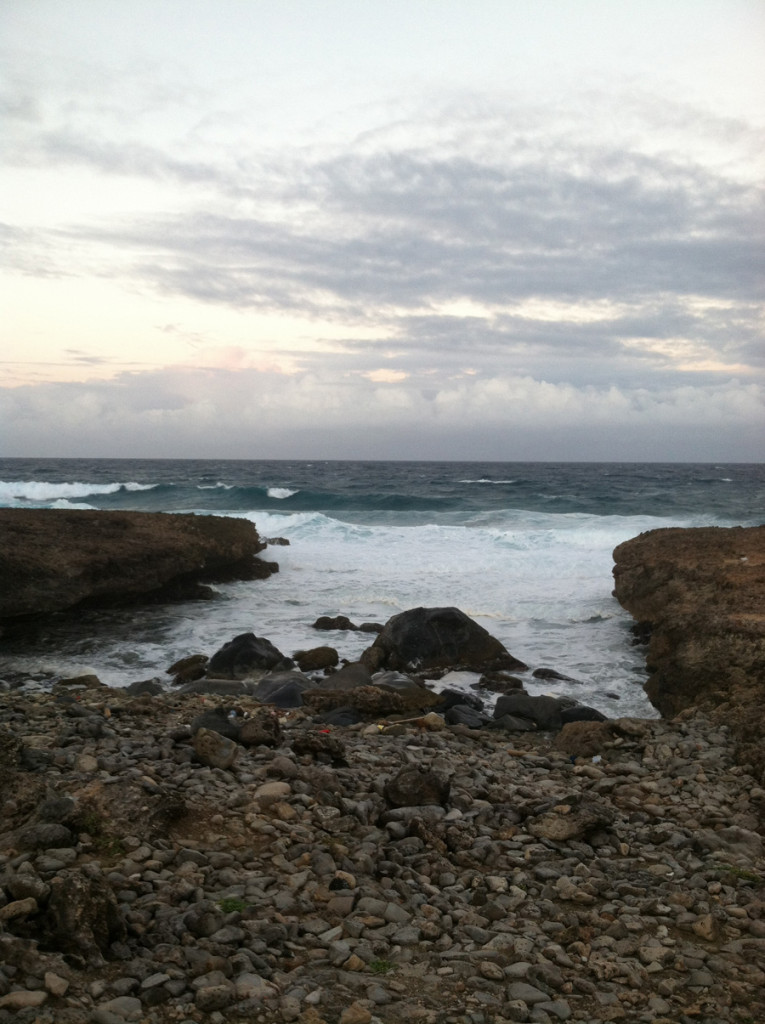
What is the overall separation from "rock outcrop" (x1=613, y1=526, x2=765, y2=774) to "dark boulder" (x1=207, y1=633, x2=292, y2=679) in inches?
240

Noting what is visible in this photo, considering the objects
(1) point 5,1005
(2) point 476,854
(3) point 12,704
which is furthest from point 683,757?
(3) point 12,704

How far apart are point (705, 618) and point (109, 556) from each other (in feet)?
40.1

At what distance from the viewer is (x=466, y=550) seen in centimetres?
2697

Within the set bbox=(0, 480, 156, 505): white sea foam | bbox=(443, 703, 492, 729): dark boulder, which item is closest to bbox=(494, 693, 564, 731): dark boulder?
bbox=(443, 703, 492, 729): dark boulder

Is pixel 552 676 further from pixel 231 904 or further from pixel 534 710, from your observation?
pixel 231 904

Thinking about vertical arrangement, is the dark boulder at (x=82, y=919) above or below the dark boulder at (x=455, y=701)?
above

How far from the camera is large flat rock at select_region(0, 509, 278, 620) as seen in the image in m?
15.2

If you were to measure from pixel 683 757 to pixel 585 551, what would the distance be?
61.7 feet

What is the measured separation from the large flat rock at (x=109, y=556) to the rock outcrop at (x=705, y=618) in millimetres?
10074

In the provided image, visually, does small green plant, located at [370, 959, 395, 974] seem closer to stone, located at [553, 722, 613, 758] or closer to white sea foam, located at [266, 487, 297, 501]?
stone, located at [553, 722, 613, 758]

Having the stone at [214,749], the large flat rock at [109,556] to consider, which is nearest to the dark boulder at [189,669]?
the large flat rock at [109,556]

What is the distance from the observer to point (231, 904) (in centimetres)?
447

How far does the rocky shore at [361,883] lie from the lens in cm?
380

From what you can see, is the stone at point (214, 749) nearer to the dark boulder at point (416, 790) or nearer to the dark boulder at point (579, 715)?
the dark boulder at point (416, 790)
